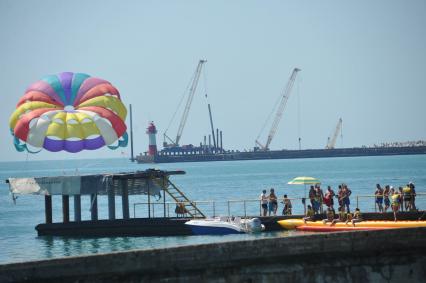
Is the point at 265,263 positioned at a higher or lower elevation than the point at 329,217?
higher

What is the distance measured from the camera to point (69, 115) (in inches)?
1631

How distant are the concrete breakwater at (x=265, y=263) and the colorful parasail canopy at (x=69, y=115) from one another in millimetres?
24748

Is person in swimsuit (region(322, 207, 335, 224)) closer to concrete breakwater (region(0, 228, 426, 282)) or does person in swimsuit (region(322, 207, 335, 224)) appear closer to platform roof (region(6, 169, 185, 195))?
platform roof (region(6, 169, 185, 195))

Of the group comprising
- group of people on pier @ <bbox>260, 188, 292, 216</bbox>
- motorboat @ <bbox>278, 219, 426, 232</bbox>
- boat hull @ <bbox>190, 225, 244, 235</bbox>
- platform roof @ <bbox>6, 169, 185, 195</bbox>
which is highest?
platform roof @ <bbox>6, 169, 185, 195</bbox>

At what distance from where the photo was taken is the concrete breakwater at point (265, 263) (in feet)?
54.5

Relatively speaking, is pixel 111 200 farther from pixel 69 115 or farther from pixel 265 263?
pixel 265 263

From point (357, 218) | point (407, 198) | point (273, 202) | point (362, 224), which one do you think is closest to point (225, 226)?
point (273, 202)

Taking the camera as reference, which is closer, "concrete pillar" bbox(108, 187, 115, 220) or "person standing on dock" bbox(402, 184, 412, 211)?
"person standing on dock" bbox(402, 184, 412, 211)

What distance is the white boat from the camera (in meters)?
39.1

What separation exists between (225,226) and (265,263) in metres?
22.2

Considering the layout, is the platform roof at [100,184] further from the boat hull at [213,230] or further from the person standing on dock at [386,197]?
the person standing on dock at [386,197]

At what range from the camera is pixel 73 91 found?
42.7 m

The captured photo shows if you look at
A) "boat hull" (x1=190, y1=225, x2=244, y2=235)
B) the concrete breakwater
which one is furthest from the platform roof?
the concrete breakwater

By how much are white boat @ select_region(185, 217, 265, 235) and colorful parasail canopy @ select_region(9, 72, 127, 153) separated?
5871mm
